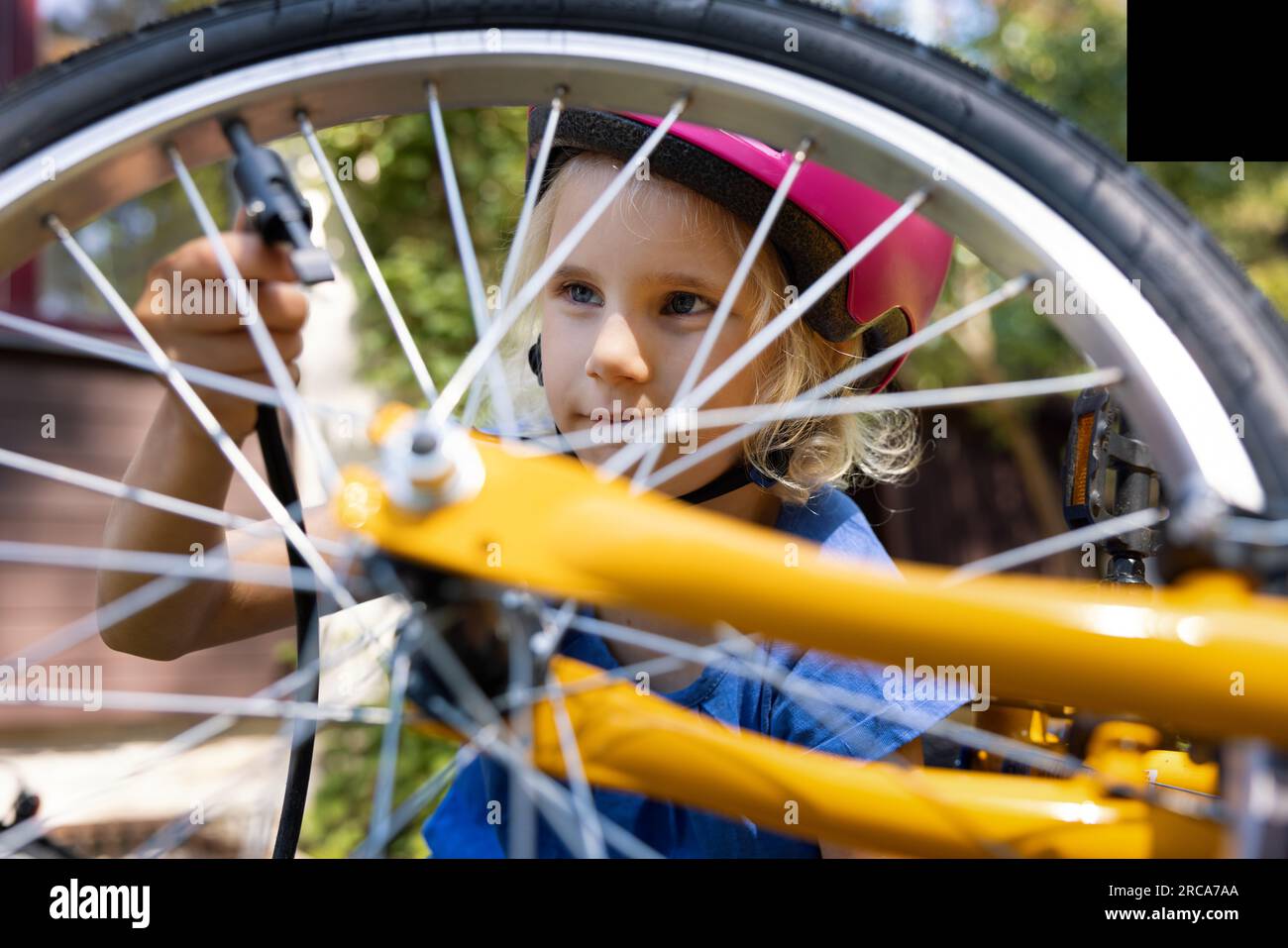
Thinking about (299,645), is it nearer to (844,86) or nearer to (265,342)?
(265,342)

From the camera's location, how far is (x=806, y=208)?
108cm

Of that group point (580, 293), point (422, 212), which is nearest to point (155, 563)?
point (580, 293)

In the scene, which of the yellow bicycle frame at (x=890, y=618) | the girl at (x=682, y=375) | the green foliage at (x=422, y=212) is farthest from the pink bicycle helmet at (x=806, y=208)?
the green foliage at (x=422, y=212)

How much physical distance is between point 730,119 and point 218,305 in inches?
17.6

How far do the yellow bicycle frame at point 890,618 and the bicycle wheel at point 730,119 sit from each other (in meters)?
0.12

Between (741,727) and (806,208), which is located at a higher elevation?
(806,208)

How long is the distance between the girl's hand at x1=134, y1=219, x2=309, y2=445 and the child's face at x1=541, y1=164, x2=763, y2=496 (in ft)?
1.07

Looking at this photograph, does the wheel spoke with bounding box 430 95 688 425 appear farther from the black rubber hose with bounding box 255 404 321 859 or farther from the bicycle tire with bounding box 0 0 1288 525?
the black rubber hose with bounding box 255 404 321 859

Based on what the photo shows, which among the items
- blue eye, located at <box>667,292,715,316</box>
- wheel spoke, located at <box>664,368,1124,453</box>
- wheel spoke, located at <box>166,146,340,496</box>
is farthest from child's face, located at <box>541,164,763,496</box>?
wheel spoke, located at <box>166,146,340,496</box>

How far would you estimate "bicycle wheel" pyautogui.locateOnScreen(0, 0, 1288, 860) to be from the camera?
73 cm

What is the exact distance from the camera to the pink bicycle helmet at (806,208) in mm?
1056

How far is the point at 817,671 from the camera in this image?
110 centimetres
